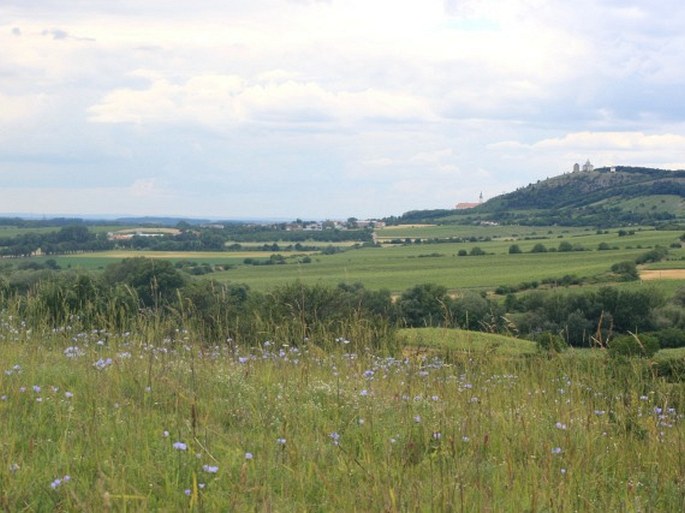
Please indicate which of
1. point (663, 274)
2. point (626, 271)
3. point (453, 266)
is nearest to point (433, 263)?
point (453, 266)

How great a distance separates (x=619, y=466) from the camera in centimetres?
465

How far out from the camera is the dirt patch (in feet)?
231

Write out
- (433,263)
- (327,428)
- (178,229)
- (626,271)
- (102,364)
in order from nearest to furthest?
(327,428)
(102,364)
(626,271)
(433,263)
(178,229)

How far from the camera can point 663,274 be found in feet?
241

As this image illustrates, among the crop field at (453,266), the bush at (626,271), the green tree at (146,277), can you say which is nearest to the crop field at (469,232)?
the crop field at (453,266)

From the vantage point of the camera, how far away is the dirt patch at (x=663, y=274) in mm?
70312

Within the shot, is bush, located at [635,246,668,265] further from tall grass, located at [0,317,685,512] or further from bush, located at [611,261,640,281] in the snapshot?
tall grass, located at [0,317,685,512]

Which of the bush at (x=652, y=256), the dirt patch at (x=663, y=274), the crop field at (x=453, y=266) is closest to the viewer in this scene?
the dirt patch at (x=663, y=274)

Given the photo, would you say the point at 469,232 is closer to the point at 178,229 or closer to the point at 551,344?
the point at 178,229

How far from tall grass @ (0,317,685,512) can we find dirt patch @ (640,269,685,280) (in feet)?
225

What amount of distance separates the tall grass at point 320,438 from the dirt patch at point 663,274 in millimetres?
68684

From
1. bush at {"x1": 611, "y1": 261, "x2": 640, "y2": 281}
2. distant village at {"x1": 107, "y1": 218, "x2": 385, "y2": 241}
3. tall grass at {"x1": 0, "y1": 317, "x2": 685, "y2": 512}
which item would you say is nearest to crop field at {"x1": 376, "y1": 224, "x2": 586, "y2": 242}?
distant village at {"x1": 107, "y1": 218, "x2": 385, "y2": 241}

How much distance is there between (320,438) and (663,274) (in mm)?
75582

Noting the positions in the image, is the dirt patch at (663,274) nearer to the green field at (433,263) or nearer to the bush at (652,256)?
the green field at (433,263)
